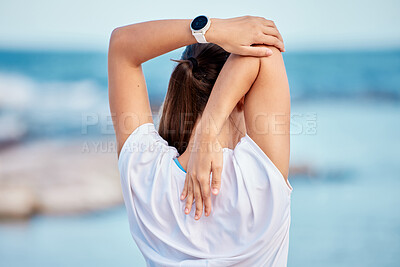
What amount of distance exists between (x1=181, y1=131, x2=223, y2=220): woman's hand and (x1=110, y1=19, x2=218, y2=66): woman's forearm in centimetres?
22

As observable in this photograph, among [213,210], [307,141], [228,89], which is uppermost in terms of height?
[228,89]

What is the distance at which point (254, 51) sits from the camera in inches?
32.4

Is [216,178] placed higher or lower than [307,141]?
higher

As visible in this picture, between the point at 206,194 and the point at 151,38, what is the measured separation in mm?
374

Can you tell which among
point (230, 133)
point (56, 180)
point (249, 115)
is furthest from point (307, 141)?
point (249, 115)

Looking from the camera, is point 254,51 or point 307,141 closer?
point 254,51

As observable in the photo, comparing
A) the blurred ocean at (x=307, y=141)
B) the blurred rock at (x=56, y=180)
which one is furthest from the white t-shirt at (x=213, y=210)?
the blurred rock at (x=56, y=180)

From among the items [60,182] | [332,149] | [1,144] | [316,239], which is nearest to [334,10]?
[332,149]

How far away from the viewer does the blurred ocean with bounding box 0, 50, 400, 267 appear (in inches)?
112

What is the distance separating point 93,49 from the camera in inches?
219

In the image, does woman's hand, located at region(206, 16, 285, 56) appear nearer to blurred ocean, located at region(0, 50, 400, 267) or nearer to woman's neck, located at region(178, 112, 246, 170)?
woman's neck, located at region(178, 112, 246, 170)

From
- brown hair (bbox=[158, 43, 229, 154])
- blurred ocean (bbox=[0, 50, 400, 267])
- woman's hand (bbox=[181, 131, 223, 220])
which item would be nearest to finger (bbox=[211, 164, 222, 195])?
woman's hand (bbox=[181, 131, 223, 220])

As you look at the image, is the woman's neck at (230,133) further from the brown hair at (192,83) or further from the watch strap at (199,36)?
the watch strap at (199,36)

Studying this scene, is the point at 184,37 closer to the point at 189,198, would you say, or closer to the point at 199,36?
the point at 199,36
